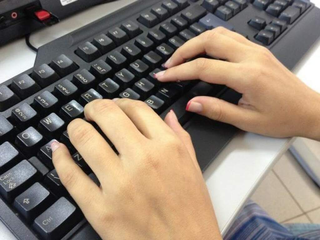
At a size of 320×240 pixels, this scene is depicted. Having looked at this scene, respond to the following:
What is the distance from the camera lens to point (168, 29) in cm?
50

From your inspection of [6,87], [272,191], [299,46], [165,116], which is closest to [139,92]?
[165,116]

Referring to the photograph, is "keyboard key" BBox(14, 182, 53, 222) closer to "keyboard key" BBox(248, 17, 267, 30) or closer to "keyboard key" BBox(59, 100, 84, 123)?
"keyboard key" BBox(59, 100, 84, 123)

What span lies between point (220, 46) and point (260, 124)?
113mm

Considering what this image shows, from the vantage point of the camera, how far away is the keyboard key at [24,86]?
391 mm

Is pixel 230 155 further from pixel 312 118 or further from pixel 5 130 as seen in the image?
pixel 5 130

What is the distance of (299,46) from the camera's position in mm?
542

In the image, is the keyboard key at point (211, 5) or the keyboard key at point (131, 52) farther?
the keyboard key at point (211, 5)

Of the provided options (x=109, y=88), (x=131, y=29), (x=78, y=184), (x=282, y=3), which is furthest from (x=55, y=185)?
(x=282, y=3)

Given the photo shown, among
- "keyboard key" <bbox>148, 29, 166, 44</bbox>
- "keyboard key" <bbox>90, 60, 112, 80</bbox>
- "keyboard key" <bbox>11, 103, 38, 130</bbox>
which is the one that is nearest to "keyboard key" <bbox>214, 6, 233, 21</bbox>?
"keyboard key" <bbox>148, 29, 166, 44</bbox>

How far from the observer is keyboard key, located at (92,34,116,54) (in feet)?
1.50

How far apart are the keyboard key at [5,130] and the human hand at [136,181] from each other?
0.05 metres

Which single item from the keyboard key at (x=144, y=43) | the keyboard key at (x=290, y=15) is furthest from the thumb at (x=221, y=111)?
the keyboard key at (x=290, y=15)

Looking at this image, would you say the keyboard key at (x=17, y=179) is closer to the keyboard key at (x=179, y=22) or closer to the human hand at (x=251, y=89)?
the human hand at (x=251, y=89)

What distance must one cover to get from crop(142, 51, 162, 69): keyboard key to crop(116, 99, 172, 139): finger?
0.33ft
